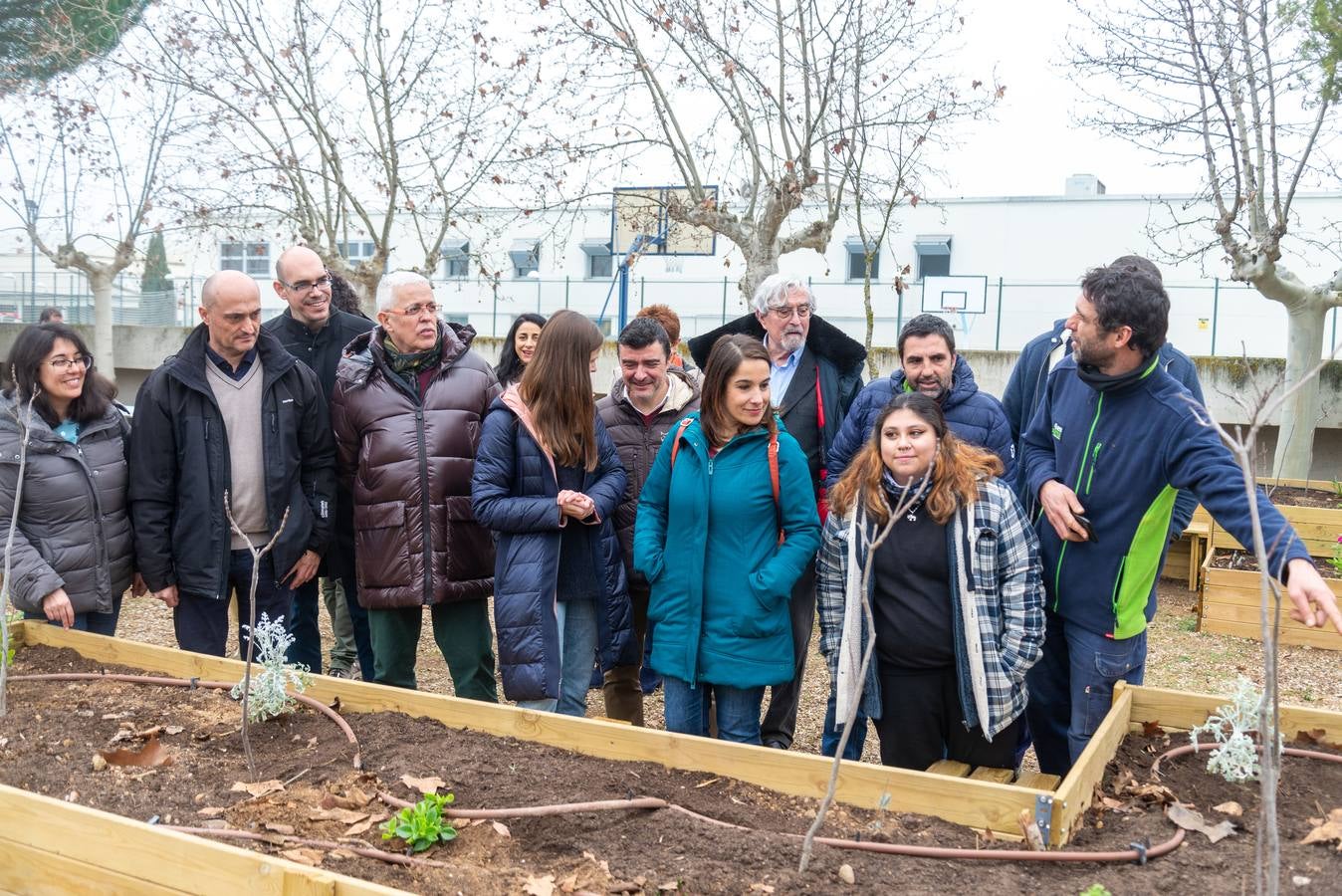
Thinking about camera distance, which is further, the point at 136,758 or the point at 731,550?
the point at 731,550

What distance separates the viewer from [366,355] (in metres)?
4.05

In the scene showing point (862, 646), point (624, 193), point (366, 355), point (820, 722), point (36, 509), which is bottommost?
point (820, 722)

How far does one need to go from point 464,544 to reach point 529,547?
50 cm

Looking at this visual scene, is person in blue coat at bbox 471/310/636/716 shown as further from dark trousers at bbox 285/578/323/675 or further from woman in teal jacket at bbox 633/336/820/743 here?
dark trousers at bbox 285/578/323/675

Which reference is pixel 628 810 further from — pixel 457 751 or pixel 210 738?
pixel 210 738

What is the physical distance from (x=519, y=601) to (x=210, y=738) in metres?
1.03

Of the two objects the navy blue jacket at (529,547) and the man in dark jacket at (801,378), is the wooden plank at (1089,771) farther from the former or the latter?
the navy blue jacket at (529,547)

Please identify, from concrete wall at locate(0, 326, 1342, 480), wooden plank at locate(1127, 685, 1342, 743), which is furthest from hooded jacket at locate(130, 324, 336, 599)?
concrete wall at locate(0, 326, 1342, 480)

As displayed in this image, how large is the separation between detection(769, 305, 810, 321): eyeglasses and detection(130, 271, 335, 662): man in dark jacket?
6.09 feet

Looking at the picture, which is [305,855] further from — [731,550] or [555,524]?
[731,550]

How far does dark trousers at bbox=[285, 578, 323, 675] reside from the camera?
4680 millimetres

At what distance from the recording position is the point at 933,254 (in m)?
25.1

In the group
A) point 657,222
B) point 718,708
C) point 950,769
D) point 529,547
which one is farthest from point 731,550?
point 657,222

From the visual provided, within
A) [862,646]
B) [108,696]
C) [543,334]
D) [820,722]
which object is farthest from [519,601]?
[820,722]
